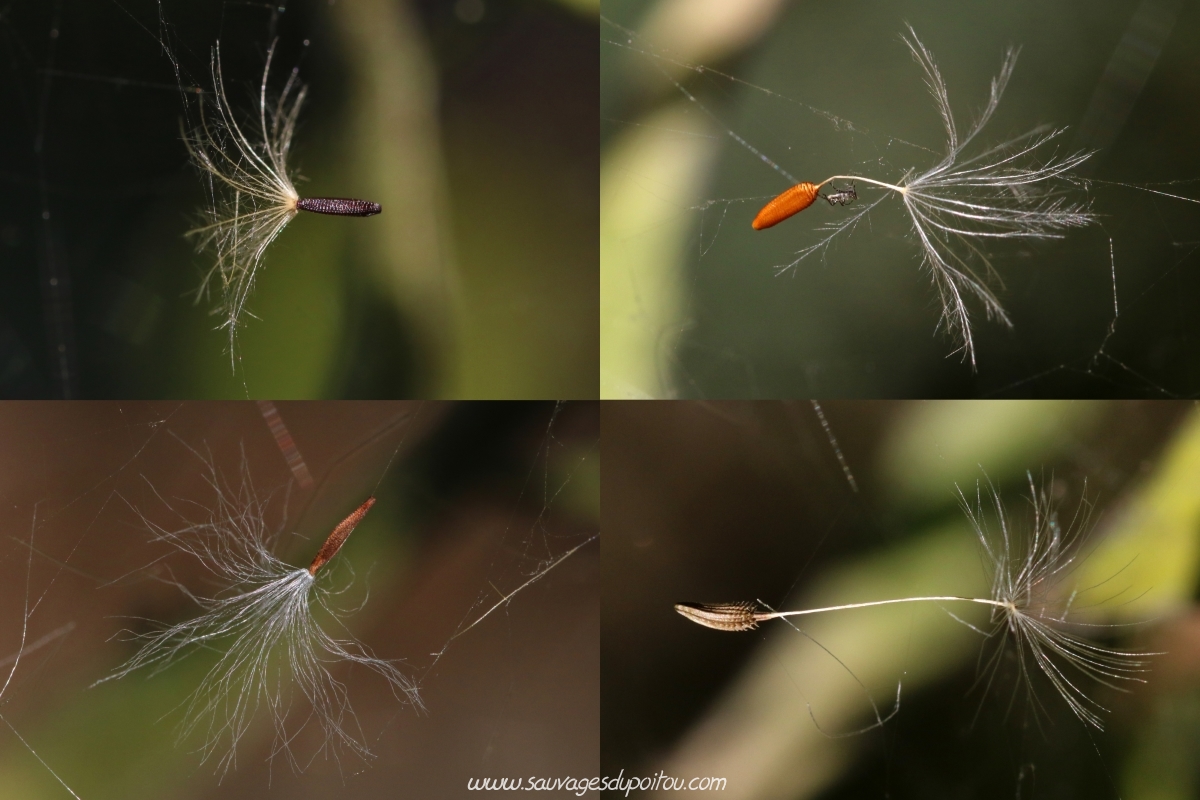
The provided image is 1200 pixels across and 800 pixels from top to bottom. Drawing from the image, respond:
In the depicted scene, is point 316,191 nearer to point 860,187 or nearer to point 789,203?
point 789,203

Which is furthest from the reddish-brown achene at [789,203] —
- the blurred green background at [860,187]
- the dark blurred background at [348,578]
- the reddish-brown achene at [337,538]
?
the reddish-brown achene at [337,538]

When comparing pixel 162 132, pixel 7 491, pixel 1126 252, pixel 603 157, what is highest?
pixel 162 132

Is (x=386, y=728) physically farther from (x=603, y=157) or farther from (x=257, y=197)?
(x=603, y=157)

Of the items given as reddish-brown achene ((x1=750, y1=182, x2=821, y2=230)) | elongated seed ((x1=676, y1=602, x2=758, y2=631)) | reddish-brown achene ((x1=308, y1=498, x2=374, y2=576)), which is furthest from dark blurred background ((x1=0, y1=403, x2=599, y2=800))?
reddish-brown achene ((x1=750, y1=182, x2=821, y2=230))

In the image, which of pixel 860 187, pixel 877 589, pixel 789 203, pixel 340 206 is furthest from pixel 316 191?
pixel 877 589

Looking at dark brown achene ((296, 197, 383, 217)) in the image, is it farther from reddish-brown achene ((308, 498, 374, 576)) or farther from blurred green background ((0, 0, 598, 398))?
reddish-brown achene ((308, 498, 374, 576))

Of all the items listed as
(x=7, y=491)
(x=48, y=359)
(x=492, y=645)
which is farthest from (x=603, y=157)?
(x=7, y=491)

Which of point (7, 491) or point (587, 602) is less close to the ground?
point (7, 491)
